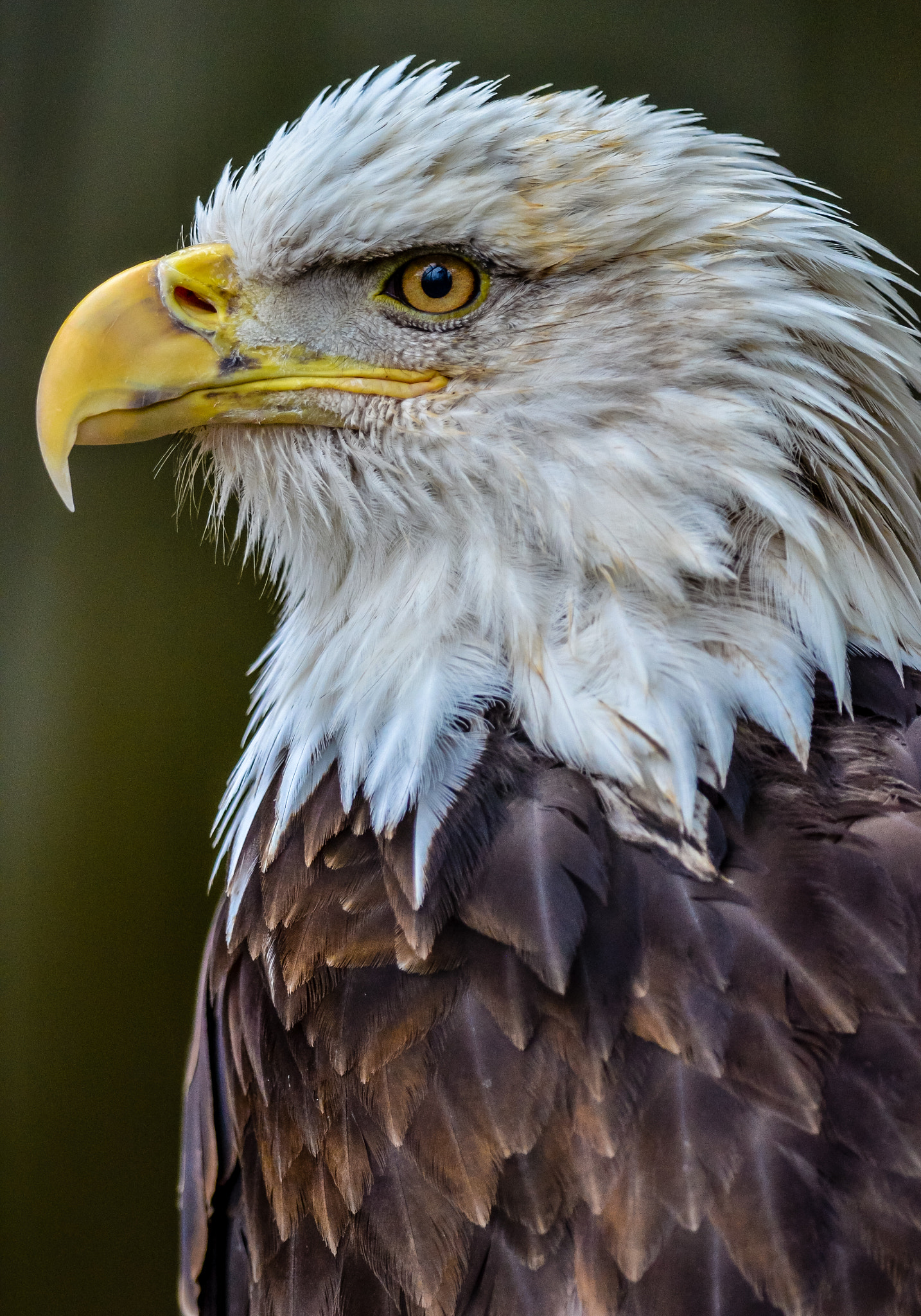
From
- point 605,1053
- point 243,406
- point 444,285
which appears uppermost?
point 444,285

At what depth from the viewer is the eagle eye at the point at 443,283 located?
0.89m

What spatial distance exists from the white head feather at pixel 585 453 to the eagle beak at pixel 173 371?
0.02 metres

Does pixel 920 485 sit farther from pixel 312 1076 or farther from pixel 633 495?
pixel 312 1076

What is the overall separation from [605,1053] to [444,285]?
621 mm

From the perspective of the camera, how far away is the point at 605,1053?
69 cm

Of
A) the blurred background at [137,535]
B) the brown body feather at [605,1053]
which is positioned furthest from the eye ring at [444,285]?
the blurred background at [137,535]

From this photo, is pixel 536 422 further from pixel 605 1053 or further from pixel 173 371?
pixel 605 1053

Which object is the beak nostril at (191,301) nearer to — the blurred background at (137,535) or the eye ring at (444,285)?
the eye ring at (444,285)

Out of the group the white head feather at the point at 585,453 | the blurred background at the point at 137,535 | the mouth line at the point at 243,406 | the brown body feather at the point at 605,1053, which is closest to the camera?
the brown body feather at the point at 605,1053

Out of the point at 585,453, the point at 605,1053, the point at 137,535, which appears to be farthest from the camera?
the point at 137,535

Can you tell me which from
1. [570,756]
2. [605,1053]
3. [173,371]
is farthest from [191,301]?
[605,1053]

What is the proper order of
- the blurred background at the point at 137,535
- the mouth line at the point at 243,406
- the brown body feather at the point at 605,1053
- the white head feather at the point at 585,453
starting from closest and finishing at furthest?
the brown body feather at the point at 605,1053 → the white head feather at the point at 585,453 → the mouth line at the point at 243,406 → the blurred background at the point at 137,535

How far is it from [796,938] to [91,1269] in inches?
87.2

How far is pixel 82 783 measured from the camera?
2.23 m
